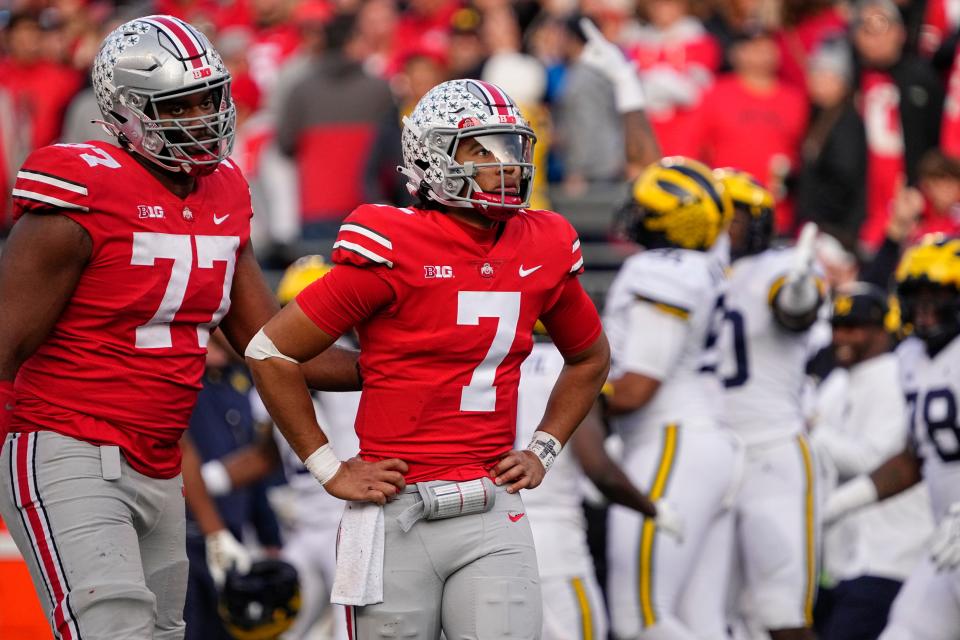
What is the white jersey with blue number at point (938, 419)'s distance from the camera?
5921mm

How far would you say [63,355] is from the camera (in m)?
4.25

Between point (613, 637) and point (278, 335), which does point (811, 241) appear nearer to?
point (613, 637)

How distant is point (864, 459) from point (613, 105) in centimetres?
380

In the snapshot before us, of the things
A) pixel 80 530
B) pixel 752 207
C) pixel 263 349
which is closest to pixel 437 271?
pixel 263 349

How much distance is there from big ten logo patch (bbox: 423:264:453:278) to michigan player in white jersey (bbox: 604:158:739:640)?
2223 mm

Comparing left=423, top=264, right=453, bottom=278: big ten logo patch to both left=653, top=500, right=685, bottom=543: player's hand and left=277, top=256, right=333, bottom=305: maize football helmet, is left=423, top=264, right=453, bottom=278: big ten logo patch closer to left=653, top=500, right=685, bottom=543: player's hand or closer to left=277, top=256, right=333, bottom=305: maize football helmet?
left=653, top=500, right=685, bottom=543: player's hand

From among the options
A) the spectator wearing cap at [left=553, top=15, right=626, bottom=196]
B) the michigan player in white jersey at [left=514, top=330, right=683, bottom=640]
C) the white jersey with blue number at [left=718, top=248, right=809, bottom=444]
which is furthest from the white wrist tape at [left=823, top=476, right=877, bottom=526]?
the spectator wearing cap at [left=553, top=15, right=626, bottom=196]

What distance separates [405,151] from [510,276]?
1.47 feet

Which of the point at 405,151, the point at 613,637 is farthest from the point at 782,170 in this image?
the point at 405,151

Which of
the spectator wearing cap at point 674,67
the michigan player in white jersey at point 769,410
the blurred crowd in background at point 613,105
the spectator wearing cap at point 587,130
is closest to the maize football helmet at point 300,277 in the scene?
the michigan player in white jersey at point 769,410

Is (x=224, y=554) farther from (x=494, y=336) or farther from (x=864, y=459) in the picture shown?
(x=864, y=459)

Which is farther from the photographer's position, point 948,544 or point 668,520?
point 668,520

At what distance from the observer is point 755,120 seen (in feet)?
34.5

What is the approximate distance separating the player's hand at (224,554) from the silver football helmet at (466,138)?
2.64m
